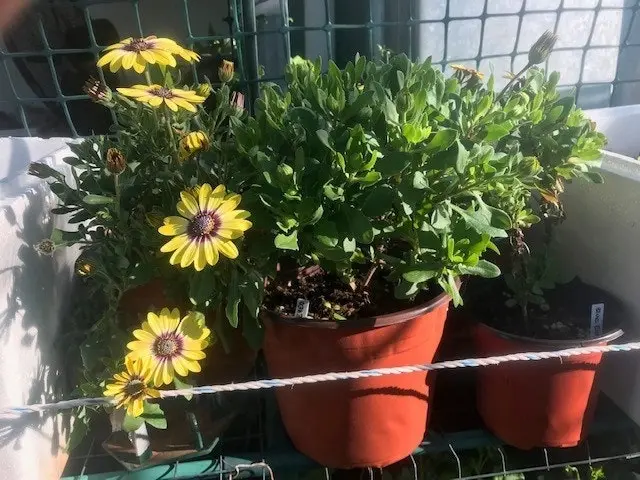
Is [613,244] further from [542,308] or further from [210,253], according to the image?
[210,253]

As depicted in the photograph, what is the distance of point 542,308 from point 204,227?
1.72ft

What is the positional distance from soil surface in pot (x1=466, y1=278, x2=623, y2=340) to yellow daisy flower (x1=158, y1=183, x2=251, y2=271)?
1.38 ft

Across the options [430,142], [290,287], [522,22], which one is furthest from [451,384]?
[522,22]

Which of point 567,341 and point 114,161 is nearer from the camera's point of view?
point 114,161

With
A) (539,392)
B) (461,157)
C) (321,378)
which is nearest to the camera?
(461,157)

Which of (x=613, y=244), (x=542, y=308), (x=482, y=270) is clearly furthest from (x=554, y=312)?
(x=482, y=270)

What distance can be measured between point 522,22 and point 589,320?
22.7 inches

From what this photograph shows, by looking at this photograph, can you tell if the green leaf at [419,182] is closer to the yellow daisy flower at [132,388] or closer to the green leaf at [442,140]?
the green leaf at [442,140]

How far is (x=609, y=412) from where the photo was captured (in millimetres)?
1027

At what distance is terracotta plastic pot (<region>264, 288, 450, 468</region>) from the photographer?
79 centimetres

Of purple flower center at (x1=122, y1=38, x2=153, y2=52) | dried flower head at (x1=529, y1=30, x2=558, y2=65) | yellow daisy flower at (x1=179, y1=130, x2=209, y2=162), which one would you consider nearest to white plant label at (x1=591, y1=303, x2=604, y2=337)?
dried flower head at (x1=529, y1=30, x2=558, y2=65)

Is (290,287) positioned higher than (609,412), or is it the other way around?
(290,287)

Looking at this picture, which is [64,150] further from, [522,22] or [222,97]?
[522,22]

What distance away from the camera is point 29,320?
2.62ft
